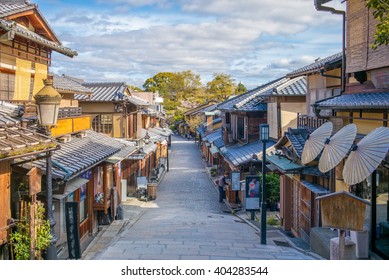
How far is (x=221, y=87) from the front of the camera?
216ft

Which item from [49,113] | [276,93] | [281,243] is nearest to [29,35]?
[49,113]

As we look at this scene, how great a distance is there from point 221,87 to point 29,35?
5538 centimetres

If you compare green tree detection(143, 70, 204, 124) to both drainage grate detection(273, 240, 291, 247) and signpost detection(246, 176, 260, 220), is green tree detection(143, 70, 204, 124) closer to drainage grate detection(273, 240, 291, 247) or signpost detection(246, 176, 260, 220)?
signpost detection(246, 176, 260, 220)

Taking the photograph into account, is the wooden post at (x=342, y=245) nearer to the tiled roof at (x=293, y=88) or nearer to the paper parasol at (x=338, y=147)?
the paper parasol at (x=338, y=147)

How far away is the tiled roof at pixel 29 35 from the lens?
9.36 meters

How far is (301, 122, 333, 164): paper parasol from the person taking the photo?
9.70 metres

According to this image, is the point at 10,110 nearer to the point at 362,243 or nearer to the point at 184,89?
the point at 362,243

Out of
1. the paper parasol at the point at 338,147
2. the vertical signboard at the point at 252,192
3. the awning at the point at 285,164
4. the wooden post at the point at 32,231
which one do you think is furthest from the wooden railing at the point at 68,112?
the paper parasol at the point at 338,147

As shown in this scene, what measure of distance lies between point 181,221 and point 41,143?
981 centimetres

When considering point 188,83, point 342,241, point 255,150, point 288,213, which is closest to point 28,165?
point 342,241

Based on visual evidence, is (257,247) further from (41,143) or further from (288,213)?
(41,143)

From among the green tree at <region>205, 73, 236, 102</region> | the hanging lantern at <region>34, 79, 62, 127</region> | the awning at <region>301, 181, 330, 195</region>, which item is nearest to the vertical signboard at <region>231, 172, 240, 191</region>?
the awning at <region>301, 181, 330, 195</region>

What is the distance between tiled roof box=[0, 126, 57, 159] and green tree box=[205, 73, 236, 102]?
2224 inches
